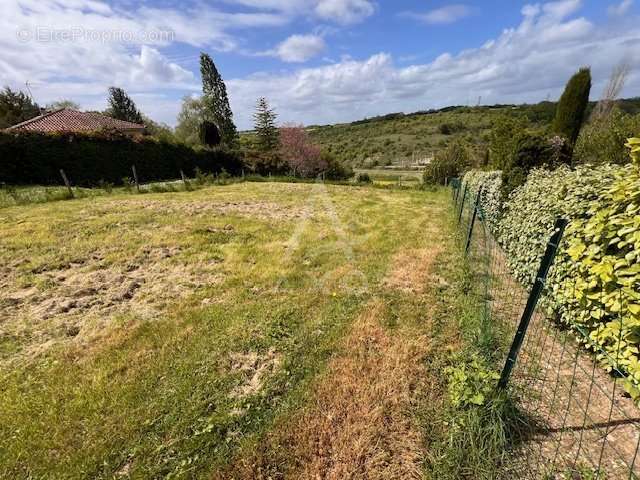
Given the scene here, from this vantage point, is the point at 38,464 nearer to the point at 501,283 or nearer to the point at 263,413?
the point at 263,413

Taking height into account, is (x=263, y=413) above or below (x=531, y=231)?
below

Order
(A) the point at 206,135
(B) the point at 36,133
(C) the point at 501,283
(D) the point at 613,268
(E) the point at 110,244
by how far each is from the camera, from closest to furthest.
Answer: (D) the point at 613,268 → (C) the point at 501,283 → (E) the point at 110,244 → (B) the point at 36,133 → (A) the point at 206,135

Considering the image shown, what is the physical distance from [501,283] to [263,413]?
3.70 metres

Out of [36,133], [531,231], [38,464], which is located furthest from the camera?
[36,133]

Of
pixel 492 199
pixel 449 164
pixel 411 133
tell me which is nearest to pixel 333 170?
pixel 449 164

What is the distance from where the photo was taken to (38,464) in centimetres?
187

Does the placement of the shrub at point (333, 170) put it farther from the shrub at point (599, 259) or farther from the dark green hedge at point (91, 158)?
the shrub at point (599, 259)

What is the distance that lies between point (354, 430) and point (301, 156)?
73.4 ft

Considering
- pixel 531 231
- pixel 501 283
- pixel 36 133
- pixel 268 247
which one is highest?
pixel 36 133

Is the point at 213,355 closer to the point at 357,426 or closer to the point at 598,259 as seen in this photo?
the point at 357,426

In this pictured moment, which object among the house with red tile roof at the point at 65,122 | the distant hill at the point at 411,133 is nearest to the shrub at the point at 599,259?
the house with red tile roof at the point at 65,122

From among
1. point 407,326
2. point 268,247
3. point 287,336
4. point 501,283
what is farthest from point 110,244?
point 501,283

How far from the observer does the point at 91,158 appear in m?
16.7

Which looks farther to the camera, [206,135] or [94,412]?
[206,135]
